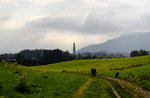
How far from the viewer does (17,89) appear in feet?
57.5

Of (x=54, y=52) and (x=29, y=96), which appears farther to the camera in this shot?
(x=54, y=52)

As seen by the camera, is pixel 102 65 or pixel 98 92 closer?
pixel 98 92

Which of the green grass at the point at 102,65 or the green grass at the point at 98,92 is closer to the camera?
the green grass at the point at 98,92

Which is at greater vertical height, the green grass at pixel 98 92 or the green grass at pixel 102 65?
the green grass at pixel 102 65

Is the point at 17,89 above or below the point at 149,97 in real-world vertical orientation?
above

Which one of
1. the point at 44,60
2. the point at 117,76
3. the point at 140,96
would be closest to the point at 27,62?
the point at 44,60

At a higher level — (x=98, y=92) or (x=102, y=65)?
(x=102, y=65)

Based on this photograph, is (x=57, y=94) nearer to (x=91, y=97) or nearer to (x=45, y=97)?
(x=45, y=97)

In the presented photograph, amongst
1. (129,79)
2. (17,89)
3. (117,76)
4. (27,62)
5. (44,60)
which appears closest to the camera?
(17,89)

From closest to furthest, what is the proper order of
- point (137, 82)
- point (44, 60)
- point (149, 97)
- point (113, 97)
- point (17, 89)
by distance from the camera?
point (17, 89)
point (113, 97)
point (149, 97)
point (137, 82)
point (44, 60)

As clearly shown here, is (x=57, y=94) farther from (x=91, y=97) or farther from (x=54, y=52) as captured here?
(x=54, y=52)

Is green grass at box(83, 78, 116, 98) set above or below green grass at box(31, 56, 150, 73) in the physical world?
below

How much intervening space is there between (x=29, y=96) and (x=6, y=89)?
240cm

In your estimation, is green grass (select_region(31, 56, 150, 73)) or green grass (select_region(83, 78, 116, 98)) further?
Answer: green grass (select_region(31, 56, 150, 73))
